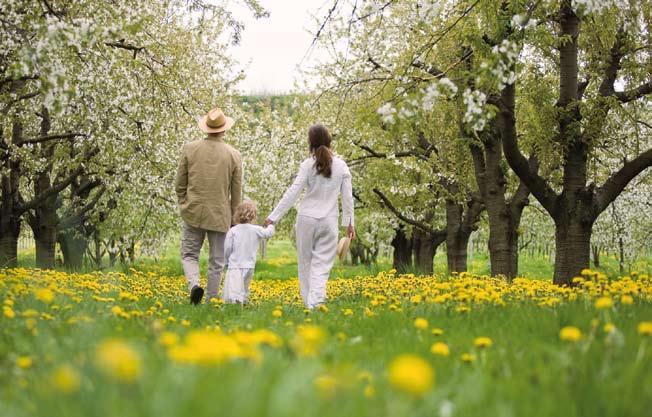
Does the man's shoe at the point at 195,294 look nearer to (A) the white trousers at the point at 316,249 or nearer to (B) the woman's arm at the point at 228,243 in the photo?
(B) the woman's arm at the point at 228,243

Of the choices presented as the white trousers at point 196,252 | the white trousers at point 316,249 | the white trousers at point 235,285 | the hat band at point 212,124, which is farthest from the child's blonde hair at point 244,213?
the hat band at point 212,124

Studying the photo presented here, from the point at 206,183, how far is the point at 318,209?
5.00 ft

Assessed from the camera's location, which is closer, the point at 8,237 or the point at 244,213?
the point at 244,213

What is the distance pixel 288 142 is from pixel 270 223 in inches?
570

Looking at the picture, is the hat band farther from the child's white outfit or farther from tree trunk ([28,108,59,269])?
tree trunk ([28,108,59,269])

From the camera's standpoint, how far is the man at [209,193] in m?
7.82

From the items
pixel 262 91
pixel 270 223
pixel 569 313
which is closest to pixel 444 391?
pixel 569 313

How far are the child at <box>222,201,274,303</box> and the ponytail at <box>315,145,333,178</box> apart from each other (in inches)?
48.2

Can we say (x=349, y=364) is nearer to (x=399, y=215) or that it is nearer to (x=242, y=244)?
(x=242, y=244)

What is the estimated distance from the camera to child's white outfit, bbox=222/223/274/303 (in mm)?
7930

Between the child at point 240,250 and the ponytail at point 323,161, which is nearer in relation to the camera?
the ponytail at point 323,161

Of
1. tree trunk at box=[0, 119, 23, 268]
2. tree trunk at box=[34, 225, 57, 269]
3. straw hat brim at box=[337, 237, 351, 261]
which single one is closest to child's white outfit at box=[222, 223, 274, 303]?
straw hat brim at box=[337, 237, 351, 261]

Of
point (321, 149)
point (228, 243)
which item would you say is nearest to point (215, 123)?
point (228, 243)

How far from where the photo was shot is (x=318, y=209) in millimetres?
7270
